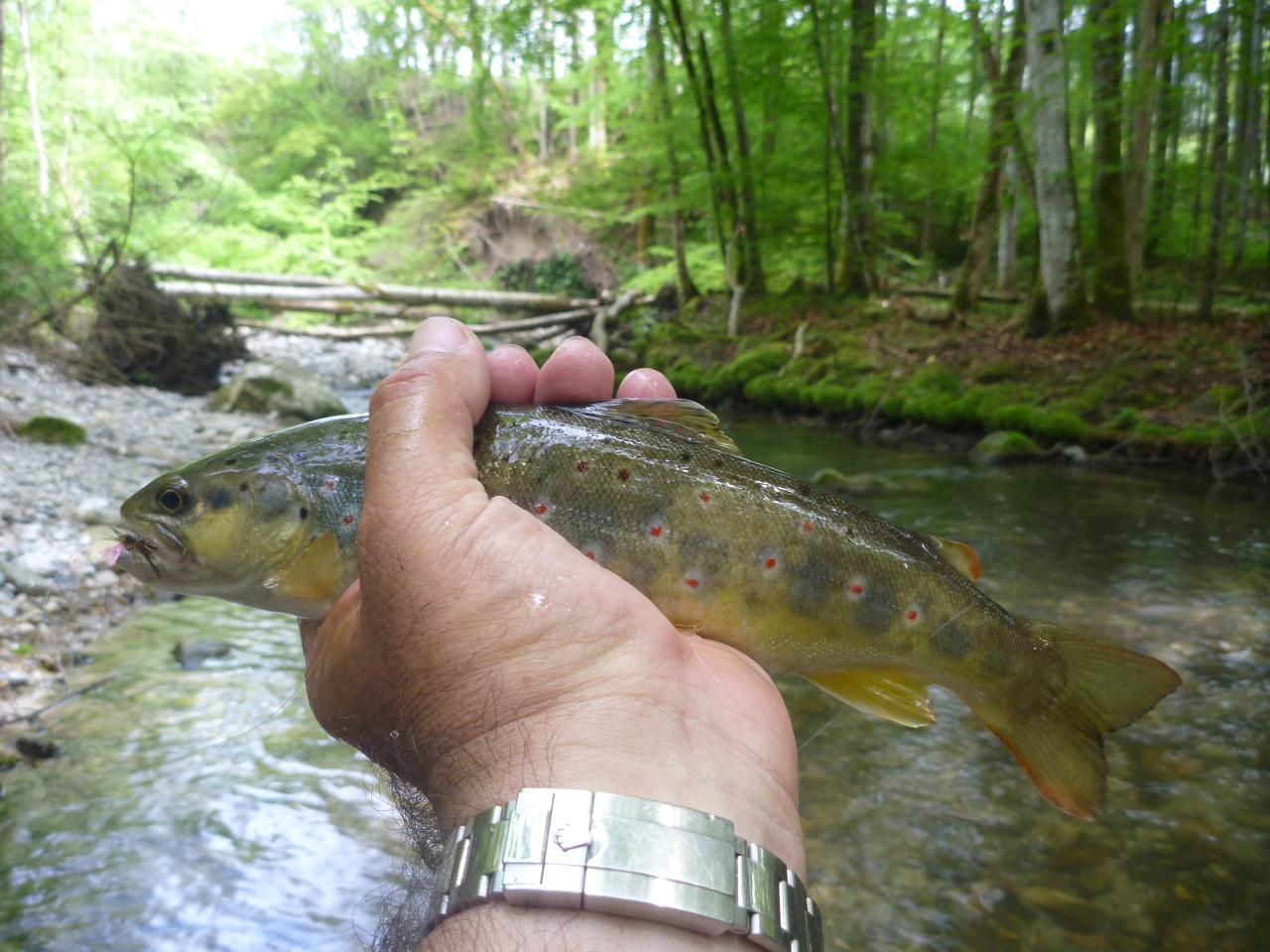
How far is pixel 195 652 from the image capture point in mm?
5172

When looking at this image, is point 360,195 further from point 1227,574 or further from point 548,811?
point 548,811

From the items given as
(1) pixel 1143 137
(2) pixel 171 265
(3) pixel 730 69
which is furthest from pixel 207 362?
(1) pixel 1143 137

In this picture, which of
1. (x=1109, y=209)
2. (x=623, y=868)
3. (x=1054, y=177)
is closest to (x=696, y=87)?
(x=1054, y=177)

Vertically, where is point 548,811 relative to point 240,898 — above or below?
above

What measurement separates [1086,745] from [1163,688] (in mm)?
220

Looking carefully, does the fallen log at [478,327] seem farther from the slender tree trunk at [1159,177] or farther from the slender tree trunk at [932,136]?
the slender tree trunk at [1159,177]

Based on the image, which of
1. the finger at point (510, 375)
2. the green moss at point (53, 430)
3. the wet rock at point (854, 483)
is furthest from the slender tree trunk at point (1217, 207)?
the green moss at point (53, 430)

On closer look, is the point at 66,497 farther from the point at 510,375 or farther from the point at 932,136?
the point at 932,136

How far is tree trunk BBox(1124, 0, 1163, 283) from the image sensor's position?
37.3 feet

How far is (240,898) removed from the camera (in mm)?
3322

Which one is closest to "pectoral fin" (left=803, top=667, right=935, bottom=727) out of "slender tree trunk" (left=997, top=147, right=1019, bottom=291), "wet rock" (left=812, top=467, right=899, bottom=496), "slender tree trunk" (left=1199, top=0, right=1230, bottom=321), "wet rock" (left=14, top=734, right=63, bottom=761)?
"wet rock" (left=14, top=734, right=63, bottom=761)

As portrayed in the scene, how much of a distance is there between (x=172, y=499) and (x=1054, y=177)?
1301cm

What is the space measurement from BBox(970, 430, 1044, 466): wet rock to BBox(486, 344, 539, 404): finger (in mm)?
9579

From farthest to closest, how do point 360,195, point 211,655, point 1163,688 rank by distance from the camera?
point 360,195, point 211,655, point 1163,688
